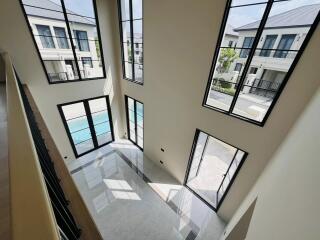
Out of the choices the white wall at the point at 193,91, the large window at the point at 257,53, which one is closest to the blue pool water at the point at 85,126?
the white wall at the point at 193,91

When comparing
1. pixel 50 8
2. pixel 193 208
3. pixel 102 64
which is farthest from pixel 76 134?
pixel 193 208

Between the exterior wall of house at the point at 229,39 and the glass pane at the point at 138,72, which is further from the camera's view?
the glass pane at the point at 138,72

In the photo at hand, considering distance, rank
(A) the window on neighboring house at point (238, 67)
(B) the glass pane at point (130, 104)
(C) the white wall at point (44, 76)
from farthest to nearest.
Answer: (B) the glass pane at point (130, 104)
(C) the white wall at point (44, 76)
(A) the window on neighboring house at point (238, 67)

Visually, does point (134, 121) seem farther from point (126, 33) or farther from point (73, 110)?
point (126, 33)

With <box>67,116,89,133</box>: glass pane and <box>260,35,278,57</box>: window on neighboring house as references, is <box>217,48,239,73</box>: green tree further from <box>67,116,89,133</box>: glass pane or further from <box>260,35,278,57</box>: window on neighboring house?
<box>67,116,89,133</box>: glass pane

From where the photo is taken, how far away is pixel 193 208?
12.4ft

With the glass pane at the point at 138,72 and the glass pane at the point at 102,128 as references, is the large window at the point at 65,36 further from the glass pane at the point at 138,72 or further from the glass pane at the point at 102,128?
the glass pane at the point at 102,128

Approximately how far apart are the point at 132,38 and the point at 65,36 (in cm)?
174

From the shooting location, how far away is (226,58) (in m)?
2.55

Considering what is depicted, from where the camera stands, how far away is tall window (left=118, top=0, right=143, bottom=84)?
12.5 ft

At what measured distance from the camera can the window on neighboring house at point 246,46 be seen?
2241mm

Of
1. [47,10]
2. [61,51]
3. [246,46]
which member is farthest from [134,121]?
[246,46]

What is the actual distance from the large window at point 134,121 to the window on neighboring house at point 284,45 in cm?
387

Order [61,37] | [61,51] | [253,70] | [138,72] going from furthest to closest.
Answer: [138,72] → [61,51] → [61,37] → [253,70]
